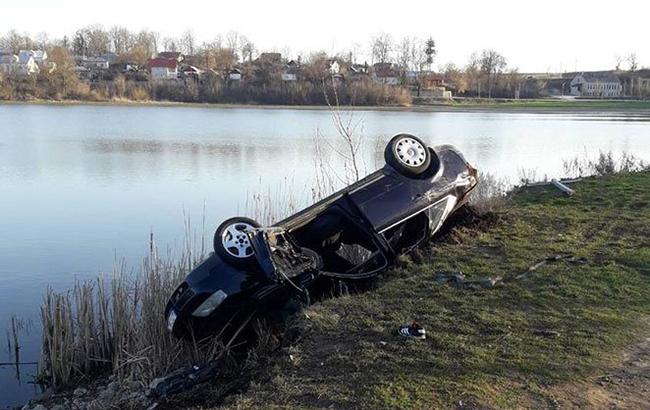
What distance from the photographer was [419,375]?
4285 millimetres

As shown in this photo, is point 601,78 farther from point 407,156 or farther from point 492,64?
point 407,156

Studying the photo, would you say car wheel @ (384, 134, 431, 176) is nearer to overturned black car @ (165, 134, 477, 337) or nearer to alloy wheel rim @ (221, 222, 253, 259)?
overturned black car @ (165, 134, 477, 337)

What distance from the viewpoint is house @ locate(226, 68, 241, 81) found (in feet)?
224

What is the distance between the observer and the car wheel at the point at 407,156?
6.97 meters

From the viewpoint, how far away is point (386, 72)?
271ft

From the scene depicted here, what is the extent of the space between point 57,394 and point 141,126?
28.4 m

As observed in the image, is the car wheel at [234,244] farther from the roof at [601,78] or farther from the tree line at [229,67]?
the roof at [601,78]

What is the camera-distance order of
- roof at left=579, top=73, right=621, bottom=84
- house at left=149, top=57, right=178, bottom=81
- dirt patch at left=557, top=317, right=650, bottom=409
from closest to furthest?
1. dirt patch at left=557, top=317, right=650, bottom=409
2. house at left=149, top=57, right=178, bottom=81
3. roof at left=579, top=73, right=621, bottom=84

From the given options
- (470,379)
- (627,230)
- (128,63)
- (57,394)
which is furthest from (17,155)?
(128,63)

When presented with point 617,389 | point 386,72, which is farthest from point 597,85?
point 617,389

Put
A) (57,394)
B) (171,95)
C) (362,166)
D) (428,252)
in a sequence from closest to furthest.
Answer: (57,394) → (428,252) → (362,166) → (171,95)

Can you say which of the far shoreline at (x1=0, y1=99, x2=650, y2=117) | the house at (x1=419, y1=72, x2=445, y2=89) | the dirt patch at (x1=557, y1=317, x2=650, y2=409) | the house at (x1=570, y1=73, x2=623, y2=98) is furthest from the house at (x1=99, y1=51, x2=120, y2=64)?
the dirt patch at (x1=557, y1=317, x2=650, y2=409)

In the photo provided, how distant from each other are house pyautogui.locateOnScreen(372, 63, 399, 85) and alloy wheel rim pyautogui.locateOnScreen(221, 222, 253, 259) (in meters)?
67.7

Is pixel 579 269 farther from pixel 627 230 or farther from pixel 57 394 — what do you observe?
pixel 57 394
